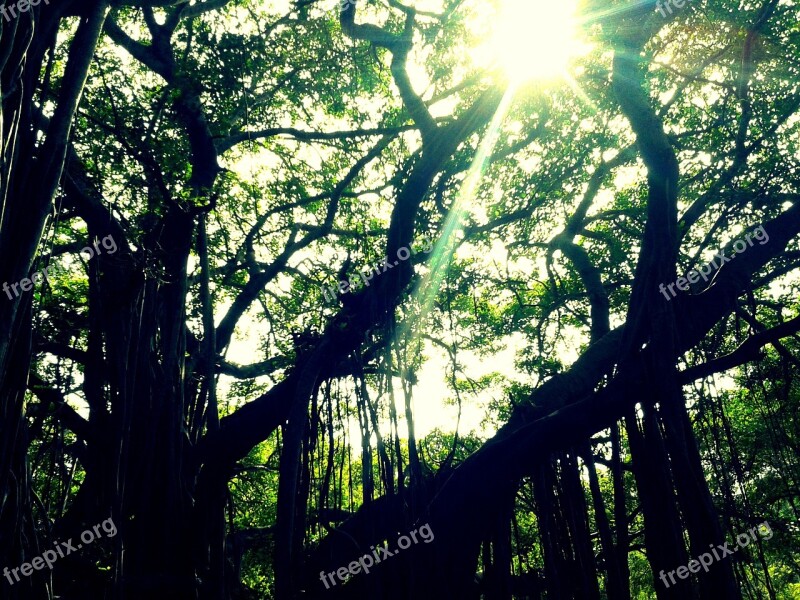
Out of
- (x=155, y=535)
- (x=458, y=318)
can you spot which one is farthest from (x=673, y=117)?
(x=155, y=535)

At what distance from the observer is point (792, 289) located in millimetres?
5727

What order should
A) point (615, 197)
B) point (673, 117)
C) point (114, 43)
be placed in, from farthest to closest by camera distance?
point (615, 197) → point (673, 117) → point (114, 43)

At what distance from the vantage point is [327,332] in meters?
3.27

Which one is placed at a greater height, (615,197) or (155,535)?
(615,197)

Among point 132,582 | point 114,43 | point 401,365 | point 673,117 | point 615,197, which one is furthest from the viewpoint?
point 615,197

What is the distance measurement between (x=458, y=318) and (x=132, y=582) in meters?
4.36

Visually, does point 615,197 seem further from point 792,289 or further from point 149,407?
point 149,407

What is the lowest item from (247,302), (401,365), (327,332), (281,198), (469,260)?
(401,365)

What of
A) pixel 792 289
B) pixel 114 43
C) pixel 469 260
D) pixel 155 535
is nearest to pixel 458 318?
pixel 469 260

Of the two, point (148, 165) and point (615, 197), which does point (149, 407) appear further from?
point (615, 197)

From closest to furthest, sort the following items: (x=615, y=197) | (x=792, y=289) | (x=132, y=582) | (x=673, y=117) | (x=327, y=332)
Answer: (x=132, y=582)
(x=327, y=332)
(x=673, y=117)
(x=792, y=289)
(x=615, y=197)

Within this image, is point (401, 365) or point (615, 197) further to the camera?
point (615, 197)

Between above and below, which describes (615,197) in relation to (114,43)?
below

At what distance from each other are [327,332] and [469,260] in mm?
3562
